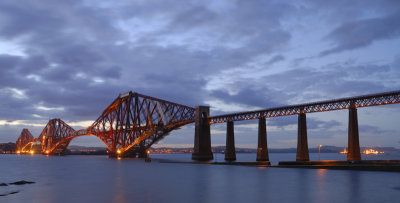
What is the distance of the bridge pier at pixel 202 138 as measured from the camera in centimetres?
10250

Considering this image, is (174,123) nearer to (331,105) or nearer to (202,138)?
(202,138)

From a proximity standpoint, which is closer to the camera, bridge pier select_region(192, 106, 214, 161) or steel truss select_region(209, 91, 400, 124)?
steel truss select_region(209, 91, 400, 124)

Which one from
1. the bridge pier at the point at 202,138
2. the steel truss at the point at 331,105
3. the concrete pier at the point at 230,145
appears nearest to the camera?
the steel truss at the point at 331,105

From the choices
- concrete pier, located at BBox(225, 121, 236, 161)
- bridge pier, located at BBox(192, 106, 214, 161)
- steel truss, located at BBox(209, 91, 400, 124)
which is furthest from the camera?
bridge pier, located at BBox(192, 106, 214, 161)

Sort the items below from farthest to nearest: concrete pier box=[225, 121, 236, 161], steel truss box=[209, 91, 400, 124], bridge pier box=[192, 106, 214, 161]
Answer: bridge pier box=[192, 106, 214, 161]
concrete pier box=[225, 121, 236, 161]
steel truss box=[209, 91, 400, 124]

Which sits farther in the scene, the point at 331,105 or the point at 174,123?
the point at 174,123

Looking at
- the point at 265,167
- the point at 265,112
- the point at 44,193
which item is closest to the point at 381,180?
the point at 265,167

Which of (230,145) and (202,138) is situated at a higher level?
(202,138)

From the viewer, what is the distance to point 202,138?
103875 millimetres

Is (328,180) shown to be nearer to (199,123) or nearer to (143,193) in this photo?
(143,193)

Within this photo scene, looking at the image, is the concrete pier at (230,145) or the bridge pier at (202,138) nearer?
the concrete pier at (230,145)

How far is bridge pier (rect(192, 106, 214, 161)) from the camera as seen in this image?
336 ft

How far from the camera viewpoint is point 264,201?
29094 mm

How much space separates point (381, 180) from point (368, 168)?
12585 millimetres
